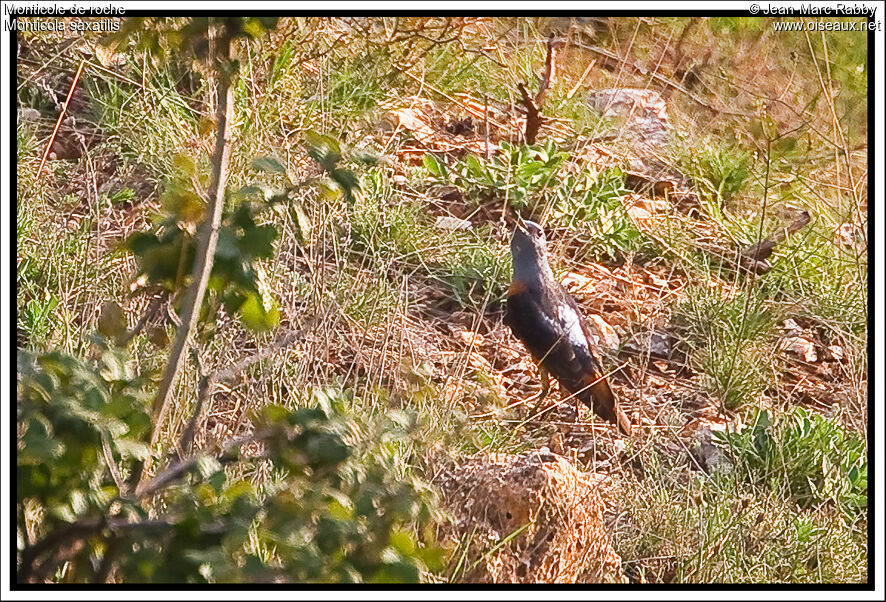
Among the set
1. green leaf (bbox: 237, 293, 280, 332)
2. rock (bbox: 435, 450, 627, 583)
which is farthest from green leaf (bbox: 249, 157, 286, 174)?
rock (bbox: 435, 450, 627, 583)

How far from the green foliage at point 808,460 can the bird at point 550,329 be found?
1.48 ft

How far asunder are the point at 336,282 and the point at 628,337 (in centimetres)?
121

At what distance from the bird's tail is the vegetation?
0.08 m

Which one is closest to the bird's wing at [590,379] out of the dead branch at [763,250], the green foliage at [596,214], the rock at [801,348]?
the green foliage at [596,214]

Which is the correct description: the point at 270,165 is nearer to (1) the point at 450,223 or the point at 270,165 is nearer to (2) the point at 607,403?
(2) the point at 607,403

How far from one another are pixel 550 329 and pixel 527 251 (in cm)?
32

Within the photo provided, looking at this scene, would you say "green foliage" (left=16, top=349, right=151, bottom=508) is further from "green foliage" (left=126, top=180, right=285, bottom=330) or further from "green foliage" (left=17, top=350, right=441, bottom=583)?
"green foliage" (left=126, top=180, right=285, bottom=330)

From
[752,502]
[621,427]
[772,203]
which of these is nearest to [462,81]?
[772,203]

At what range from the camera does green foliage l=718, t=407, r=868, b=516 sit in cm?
326

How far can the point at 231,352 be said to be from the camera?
126 inches

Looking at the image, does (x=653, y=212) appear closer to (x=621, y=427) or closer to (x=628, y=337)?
(x=628, y=337)

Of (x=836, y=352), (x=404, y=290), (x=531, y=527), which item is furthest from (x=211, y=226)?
(x=836, y=352)

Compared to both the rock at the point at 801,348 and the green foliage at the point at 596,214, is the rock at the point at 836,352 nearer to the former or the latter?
the rock at the point at 801,348
